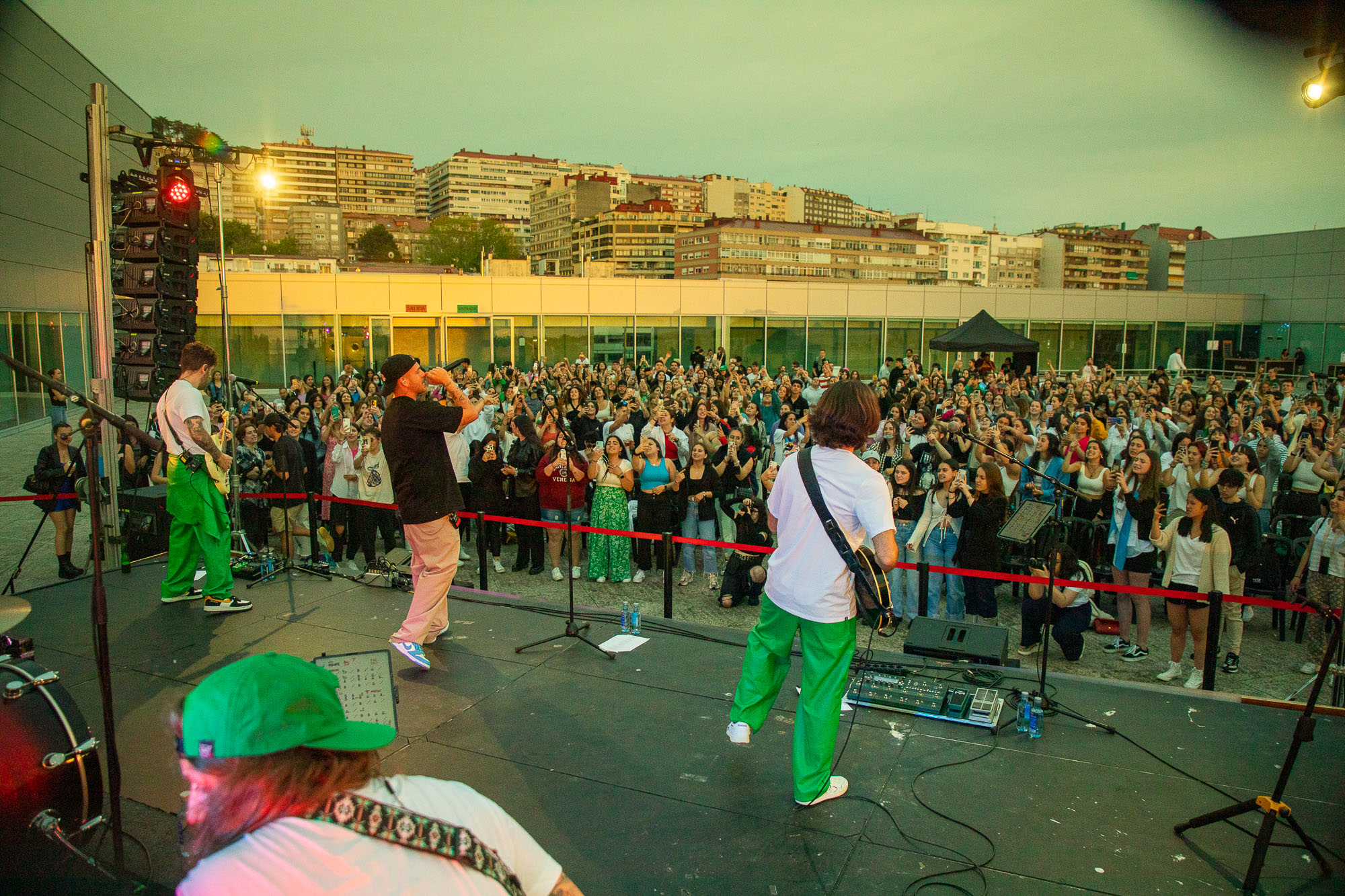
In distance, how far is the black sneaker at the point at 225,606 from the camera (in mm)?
6340

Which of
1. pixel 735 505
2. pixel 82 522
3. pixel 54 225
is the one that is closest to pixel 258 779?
pixel 735 505

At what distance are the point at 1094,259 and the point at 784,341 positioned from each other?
18753 cm

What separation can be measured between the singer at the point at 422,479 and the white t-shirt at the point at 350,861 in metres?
3.77

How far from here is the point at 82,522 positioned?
10844 mm

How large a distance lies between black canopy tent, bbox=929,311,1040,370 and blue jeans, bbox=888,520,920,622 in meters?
A: 10.2

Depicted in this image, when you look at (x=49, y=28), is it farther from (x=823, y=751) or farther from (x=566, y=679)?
(x=823, y=751)

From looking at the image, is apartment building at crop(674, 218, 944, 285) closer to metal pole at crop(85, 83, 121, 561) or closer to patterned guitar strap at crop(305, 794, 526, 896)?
metal pole at crop(85, 83, 121, 561)

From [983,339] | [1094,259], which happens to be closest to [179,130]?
[983,339]

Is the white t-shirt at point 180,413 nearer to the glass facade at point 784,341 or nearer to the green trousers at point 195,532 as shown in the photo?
the green trousers at point 195,532

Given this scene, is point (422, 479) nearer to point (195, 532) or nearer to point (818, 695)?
point (195, 532)

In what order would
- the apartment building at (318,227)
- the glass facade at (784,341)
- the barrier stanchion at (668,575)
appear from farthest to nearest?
the apartment building at (318,227) < the glass facade at (784,341) < the barrier stanchion at (668,575)

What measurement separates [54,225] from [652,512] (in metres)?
22.0

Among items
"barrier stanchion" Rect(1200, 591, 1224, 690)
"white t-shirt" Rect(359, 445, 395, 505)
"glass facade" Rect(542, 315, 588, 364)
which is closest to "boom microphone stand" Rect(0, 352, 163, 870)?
"white t-shirt" Rect(359, 445, 395, 505)

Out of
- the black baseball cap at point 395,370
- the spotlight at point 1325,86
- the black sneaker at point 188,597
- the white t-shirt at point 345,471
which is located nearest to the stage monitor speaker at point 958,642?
the spotlight at point 1325,86
